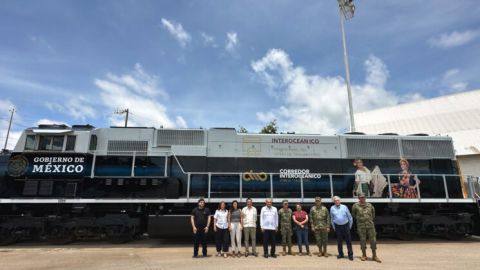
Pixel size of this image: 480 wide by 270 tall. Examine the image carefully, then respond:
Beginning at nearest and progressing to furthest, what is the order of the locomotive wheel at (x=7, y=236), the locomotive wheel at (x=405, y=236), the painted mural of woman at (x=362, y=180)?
1. the locomotive wheel at (x=7, y=236)
2. the painted mural of woman at (x=362, y=180)
3. the locomotive wheel at (x=405, y=236)

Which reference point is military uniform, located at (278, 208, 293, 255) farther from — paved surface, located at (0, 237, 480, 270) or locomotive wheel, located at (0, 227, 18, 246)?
locomotive wheel, located at (0, 227, 18, 246)

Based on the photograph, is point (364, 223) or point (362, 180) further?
point (362, 180)

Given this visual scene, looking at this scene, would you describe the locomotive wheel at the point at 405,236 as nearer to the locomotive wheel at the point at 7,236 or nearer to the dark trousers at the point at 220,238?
the dark trousers at the point at 220,238

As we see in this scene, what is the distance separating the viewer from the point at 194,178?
9602 millimetres

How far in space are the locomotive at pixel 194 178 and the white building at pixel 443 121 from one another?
13906 mm

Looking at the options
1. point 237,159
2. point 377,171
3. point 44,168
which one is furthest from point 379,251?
point 44,168

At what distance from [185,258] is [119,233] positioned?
3.06m

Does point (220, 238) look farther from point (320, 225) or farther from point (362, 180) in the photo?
point (362, 180)

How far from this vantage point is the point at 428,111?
93.2ft

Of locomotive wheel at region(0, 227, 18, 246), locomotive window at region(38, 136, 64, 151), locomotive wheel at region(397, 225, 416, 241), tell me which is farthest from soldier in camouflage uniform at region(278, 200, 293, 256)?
locomotive wheel at region(0, 227, 18, 246)

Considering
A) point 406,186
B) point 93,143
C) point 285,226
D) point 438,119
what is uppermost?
point 438,119

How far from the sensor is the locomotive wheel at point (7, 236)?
8.90 m

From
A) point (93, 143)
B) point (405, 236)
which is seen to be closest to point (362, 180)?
point (405, 236)

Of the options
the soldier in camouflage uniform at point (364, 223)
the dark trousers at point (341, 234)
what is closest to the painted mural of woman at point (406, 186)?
the soldier in camouflage uniform at point (364, 223)
